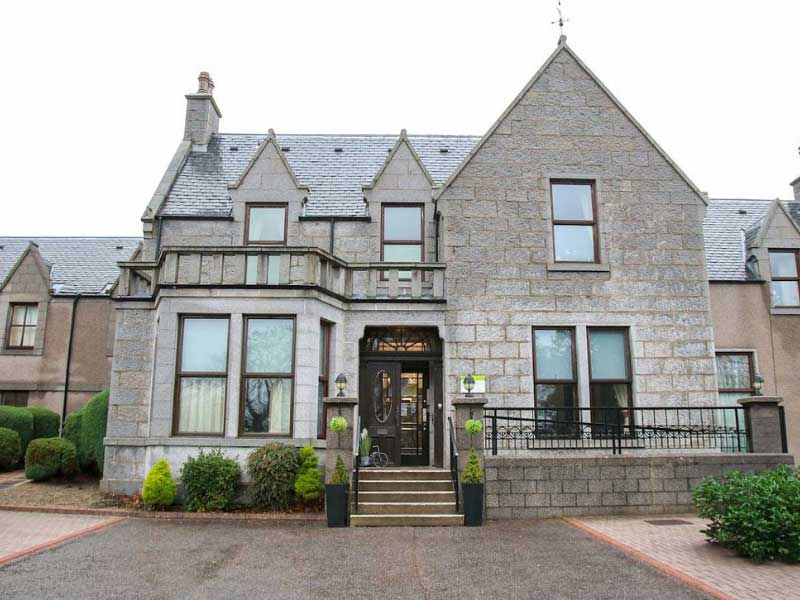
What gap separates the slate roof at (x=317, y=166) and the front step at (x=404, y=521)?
318 inches

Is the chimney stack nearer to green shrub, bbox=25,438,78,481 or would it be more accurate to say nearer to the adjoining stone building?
the adjoining stone building

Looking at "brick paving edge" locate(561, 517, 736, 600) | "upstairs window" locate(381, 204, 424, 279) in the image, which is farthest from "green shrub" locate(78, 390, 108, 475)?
"brick paving edge" locate(561, 517, 736, 600)

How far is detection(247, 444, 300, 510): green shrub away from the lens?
1205cm

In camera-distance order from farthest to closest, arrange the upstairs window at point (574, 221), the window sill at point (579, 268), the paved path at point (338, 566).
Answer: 1. the upstairs window at point (574, 221)
2. the window sill at point (579, 268)
3. the paved path at point (338, 566)

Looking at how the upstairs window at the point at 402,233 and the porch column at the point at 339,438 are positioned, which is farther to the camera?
the upstairs window at the point at 402,233

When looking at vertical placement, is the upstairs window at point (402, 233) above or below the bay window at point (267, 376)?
above

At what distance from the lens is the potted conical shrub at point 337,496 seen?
11.1 metres

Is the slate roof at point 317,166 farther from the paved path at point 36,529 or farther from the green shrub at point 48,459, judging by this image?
the paved path at point 36,529

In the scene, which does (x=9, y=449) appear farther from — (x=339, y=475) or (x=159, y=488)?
(x=339, y=475)

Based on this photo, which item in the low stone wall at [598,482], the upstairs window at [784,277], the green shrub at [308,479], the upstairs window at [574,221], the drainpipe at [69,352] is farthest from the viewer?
the drainpipe at [69,352]

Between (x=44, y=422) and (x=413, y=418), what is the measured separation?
44.3ft

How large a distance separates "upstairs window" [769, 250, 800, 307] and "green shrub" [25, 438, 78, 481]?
64.5 ft

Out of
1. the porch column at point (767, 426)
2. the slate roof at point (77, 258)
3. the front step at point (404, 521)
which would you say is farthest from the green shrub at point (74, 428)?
the porch column at point (767, 426)

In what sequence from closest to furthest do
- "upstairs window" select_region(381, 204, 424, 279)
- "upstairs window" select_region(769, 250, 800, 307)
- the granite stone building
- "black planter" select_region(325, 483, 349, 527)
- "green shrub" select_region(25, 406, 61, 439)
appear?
"black planter" select_region(325, 483, 349, 527) → the granite stone building → "upstairs window" select_region(381, 204, 424, 279) → "upstairs window" select_region(769, 250, 800, 307) → "green shrub" select_region(25, 406, 61, 439)
